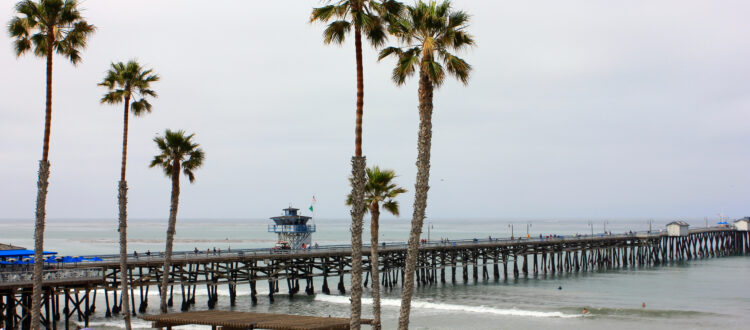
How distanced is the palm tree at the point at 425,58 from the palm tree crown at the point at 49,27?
11270mm

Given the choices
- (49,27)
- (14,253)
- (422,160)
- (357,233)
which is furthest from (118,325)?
(422,160)

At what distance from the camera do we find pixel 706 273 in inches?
2918

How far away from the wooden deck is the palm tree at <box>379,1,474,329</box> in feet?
18.0

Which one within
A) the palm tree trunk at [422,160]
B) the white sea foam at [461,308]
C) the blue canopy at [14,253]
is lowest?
the white sea foam at [461,308]

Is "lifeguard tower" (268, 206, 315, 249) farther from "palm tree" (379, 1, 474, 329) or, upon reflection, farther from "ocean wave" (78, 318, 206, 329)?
"palm tree" (379, 1, 474, 329)

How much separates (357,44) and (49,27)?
11104mm

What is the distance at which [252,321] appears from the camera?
21.5m

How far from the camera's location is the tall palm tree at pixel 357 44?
14.9 metres

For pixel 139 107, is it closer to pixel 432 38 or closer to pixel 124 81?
pixel 124 81

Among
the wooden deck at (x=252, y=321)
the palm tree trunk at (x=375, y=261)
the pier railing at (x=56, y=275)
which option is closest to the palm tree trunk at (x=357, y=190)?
the palm tree trunk at (x=375, y=261)

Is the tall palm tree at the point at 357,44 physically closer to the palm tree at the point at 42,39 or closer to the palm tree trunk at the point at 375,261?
the palm tree trunk at the point at 375,261

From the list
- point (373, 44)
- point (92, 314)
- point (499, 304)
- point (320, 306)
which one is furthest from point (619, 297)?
point (373, 44)

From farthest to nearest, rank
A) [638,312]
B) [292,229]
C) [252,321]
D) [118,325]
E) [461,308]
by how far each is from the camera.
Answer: [292,229] < [461,308] < [638,312] < [118,325] < [252,321]

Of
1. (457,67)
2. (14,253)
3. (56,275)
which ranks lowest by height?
(56,275)
